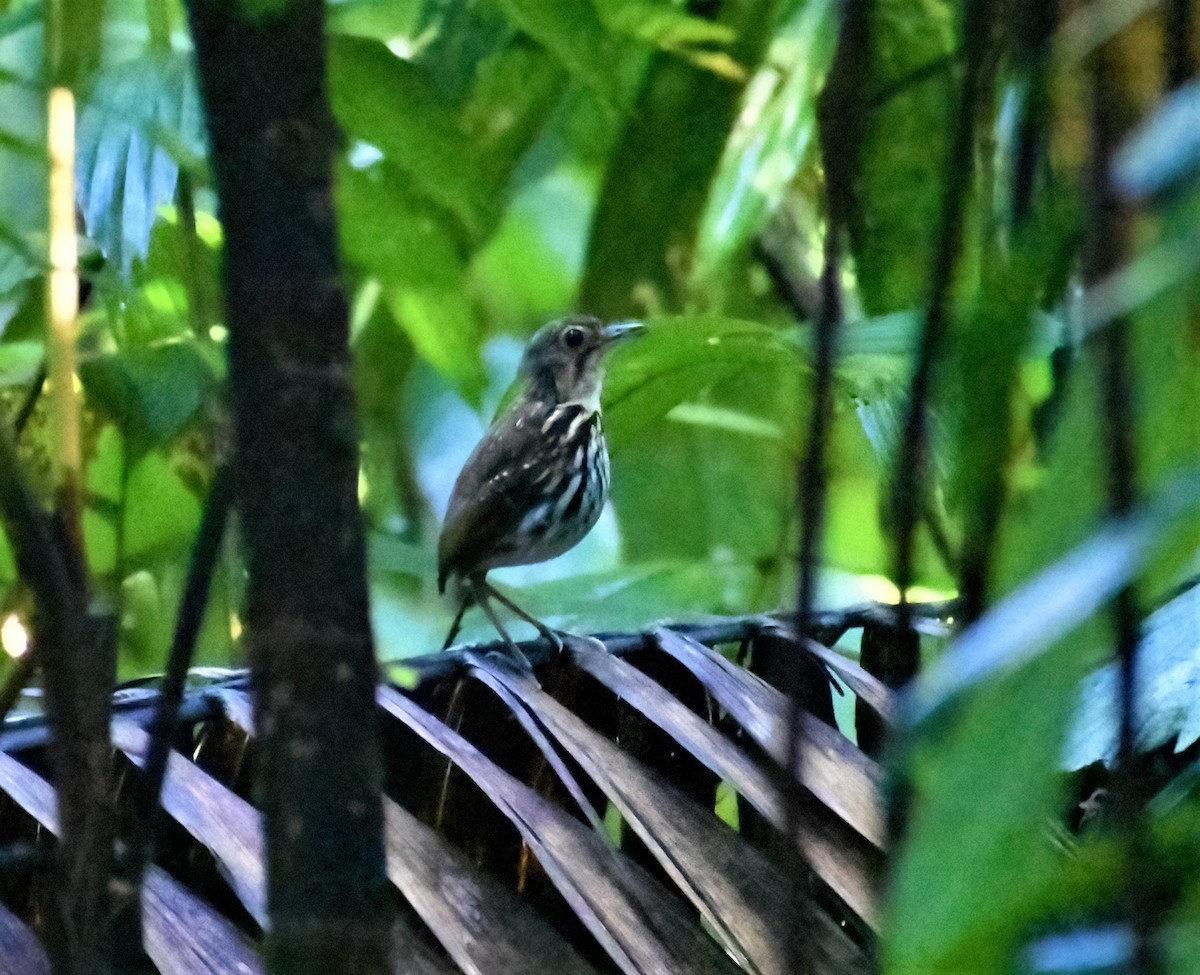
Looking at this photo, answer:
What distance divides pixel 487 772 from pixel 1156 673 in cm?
38

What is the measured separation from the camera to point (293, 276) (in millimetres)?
343

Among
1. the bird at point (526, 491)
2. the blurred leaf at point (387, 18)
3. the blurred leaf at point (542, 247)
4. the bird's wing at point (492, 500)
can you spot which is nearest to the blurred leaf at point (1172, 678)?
the blurred leaf at point (387, 18)

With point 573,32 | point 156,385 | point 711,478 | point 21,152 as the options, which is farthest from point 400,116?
point 711,478

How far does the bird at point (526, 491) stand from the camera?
1.98 m

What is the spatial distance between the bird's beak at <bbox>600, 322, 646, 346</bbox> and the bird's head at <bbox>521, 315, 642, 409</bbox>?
0.07ft

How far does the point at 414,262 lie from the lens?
1.26m

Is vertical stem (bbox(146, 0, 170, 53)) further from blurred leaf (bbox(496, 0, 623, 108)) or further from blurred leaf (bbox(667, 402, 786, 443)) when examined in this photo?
blurred leaf (bbox(667, 402, 786, 443))

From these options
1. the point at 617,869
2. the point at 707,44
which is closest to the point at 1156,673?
the point at 617,869

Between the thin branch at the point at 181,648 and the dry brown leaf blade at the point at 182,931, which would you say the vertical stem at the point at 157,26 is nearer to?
the dry brown leaf blade at the point at 182,931

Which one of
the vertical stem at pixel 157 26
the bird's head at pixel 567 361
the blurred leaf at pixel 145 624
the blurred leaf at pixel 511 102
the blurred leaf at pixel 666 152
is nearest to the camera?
the vertical stem at pixel 157 26

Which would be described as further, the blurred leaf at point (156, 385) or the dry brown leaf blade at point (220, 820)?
the blurred leaf at point (156, 385)

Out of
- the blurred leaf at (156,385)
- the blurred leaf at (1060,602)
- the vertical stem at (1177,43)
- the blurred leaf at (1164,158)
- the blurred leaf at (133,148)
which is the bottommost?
the blurred leaf at (1060,602)

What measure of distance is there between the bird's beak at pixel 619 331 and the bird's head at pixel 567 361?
0.02 metres

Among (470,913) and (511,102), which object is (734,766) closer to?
(470,913)
